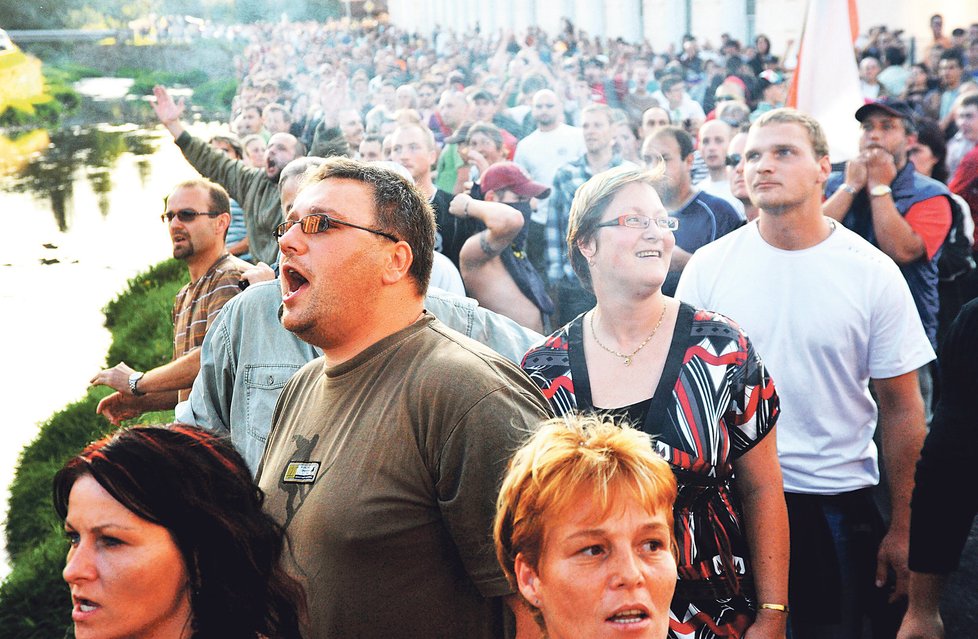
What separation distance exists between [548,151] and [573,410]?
523 centimetres

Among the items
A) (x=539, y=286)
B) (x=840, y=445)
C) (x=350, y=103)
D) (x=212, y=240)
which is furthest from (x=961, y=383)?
(x=350, y=103)

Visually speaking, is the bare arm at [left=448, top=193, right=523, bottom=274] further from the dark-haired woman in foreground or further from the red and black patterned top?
the dark-haired woman in foreground

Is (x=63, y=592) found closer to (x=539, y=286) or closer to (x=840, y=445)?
(x=539, y=286)

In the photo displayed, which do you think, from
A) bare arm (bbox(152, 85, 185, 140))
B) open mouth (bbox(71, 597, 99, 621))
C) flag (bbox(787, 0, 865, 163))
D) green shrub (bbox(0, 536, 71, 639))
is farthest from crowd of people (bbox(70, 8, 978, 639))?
bare arm (bbox(152, 85, 185, 140))

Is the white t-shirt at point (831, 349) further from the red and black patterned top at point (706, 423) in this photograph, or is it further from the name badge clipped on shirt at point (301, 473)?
the name badge clipped on shirt at point (301, 473)

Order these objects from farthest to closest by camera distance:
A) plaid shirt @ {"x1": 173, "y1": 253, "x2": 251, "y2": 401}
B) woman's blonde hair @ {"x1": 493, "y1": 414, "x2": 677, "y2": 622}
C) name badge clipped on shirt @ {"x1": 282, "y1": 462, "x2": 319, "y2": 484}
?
plaid shirt @ {"x1": 173, "y1": 253, "x2": 251, "y2": 401} → name badge clipped on shirt @ {"x1": 282, "y1": 462, "x2": 319, "y2": 484} → woman's blonde hair @ {"x1": 493, "y1": 414, "x2": 677, "y2": 622}

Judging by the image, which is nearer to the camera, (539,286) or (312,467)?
(312,467)

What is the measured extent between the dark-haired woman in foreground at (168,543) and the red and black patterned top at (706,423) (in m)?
0.94

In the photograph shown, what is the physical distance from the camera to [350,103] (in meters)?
12.6

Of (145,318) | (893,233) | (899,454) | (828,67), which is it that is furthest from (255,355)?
(145,318)

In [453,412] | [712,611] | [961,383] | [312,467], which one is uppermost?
[453,412]

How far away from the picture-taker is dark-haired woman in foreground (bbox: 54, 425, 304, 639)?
157cm

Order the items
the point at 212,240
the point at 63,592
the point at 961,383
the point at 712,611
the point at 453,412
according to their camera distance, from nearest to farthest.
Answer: the point at 453,412 → the point at 712,611 → the point at 961,383 → the point at 63,592 → the point at 212,240

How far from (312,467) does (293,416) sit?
0.24 metres
